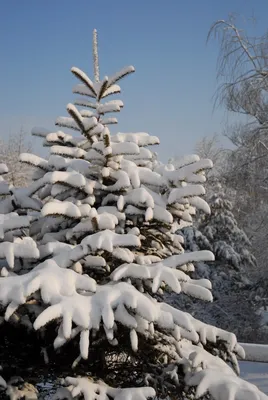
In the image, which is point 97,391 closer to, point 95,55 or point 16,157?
point 95,55

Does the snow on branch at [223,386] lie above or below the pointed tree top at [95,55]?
below

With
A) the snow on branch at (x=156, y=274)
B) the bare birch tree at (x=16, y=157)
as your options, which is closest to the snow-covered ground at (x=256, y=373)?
the snow on branch at (x=156, y=274)

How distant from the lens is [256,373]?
5016 mm

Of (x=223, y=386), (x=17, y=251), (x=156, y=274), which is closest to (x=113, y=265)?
(x=156, y=274)

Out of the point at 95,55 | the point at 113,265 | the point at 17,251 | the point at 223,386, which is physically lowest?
the point at 223,386

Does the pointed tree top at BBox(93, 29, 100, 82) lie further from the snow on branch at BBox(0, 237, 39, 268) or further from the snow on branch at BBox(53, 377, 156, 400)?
the snow on branch at BBox(53, 377, 156, 400)

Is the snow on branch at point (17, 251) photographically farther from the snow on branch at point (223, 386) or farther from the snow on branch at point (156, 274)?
the snow on branch at point (223, 386)

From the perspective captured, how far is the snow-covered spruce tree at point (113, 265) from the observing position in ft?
7.79

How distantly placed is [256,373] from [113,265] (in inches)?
117

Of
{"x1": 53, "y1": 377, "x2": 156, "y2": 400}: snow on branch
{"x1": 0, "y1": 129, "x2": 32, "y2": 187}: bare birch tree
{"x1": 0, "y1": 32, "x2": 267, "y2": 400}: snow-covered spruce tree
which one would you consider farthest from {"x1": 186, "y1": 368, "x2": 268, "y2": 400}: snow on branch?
{"x1": 0, "y1": 129, "x2": 32, "y2": 187}: bare birch tree

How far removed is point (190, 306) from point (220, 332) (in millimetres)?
10275

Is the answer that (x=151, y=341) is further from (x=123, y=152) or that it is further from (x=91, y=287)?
(x=123, y=152)

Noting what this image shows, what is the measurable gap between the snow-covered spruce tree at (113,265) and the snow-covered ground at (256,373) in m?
1.84

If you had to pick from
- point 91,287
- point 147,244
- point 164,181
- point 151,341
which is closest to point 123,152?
point 164,181
